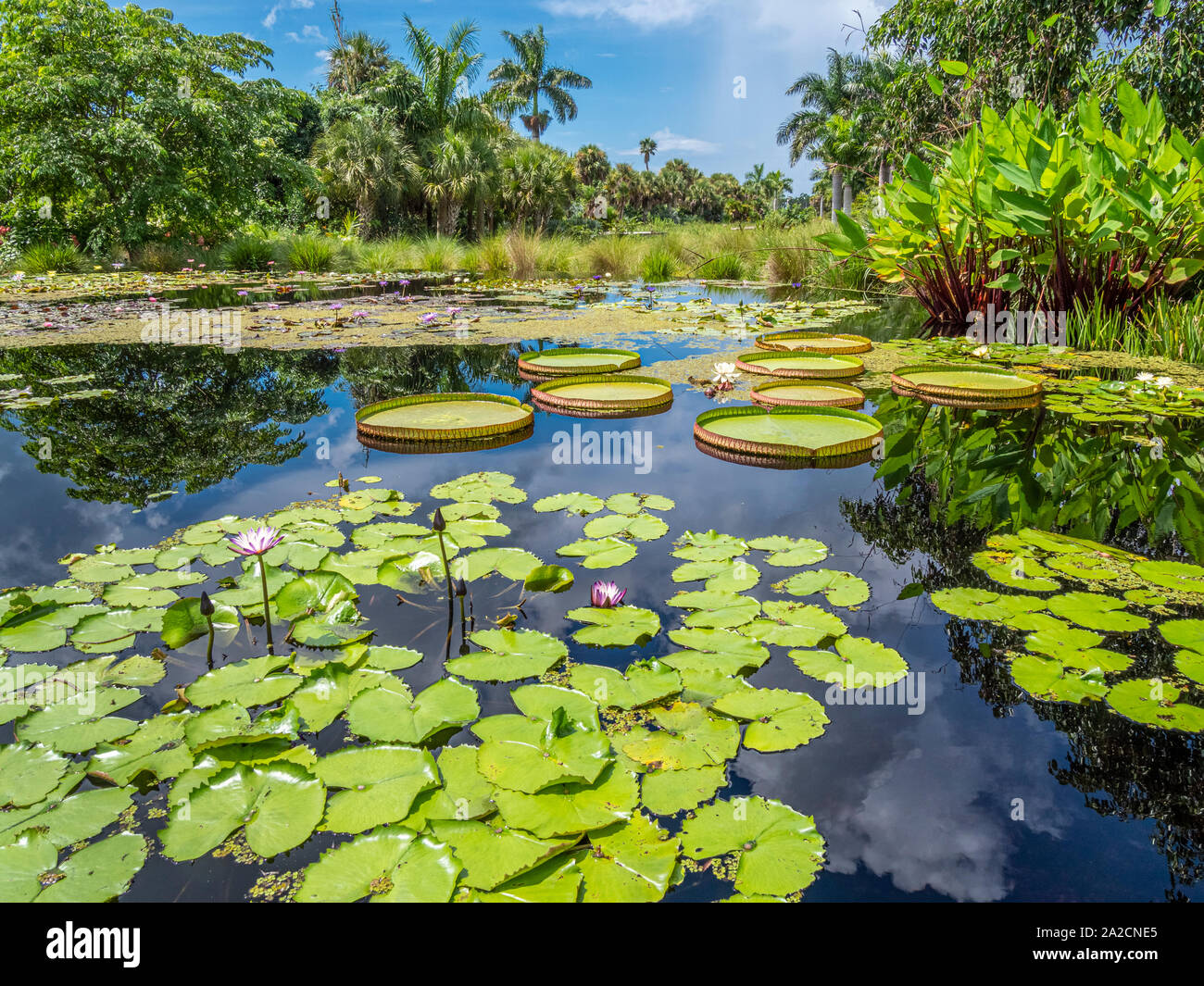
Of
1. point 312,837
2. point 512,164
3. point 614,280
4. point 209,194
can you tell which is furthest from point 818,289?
point 512,164

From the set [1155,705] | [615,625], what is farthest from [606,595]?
[1155,705]

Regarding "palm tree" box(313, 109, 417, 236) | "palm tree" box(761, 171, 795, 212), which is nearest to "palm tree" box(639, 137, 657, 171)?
"palm tree" box(761, 171, 795, 212)

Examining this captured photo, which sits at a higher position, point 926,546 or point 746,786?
point 926,546

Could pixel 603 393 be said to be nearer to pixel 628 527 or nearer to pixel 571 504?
pixel 571 504

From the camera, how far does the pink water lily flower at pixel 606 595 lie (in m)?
1.62

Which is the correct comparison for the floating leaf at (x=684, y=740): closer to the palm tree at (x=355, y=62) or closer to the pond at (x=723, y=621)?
the pond at (x=723, y=621)

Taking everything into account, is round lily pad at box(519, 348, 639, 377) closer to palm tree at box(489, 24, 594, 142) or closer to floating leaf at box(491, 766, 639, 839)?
floating leaf at box(491, 766, 639, 839)

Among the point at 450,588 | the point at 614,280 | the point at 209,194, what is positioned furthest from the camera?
the point at 209,194

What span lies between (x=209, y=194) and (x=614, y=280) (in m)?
9.09

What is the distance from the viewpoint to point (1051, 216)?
3969 millimetres

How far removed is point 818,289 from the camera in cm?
977

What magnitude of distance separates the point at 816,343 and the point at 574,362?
1866 millimetres
